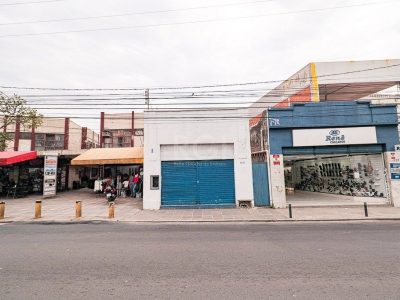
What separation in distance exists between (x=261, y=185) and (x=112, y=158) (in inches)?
455

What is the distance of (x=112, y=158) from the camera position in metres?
19.6

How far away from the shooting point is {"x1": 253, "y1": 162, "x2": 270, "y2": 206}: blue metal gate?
618 inches

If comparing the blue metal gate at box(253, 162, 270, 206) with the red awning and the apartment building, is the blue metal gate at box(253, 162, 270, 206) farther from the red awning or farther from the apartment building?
the apartment building

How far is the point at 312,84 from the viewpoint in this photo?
19797 mm

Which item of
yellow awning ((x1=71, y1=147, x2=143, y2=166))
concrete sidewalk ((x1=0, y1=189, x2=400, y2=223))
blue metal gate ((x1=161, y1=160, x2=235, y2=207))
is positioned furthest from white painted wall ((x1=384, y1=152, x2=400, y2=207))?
yellow awning ((x1=71, y1=147, x2=143, y2=166))

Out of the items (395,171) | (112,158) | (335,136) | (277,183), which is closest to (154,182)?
(112,158)

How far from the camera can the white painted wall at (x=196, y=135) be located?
1606 centimetres

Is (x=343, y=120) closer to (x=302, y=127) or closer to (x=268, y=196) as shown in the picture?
(x=302, y=127)

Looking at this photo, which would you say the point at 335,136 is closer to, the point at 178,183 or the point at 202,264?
the point at 178,183

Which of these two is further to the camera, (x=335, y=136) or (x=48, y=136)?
(x=48, y=136)

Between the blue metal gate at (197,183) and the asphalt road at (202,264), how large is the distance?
6168 millimetres

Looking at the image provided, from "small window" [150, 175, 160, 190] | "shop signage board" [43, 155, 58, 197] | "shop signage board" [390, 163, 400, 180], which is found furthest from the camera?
"shop signage board" [43, 155, 58, 197]

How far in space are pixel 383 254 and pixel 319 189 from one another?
53.4ft

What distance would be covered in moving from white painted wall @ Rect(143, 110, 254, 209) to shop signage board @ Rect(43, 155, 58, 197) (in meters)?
10.8
